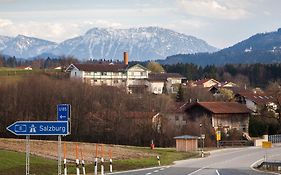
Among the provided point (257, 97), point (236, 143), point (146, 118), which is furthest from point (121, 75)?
point (236, 143)

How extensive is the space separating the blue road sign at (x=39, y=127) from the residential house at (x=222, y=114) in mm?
69590

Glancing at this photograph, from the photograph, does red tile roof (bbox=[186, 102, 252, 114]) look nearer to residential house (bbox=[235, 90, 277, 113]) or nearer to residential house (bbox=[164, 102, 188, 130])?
residential house (bbox=[164, 102, 188, 130])

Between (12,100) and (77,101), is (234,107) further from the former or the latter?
(12,100)

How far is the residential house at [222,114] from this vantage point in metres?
94.1

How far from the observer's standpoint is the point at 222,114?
94875 millimetres

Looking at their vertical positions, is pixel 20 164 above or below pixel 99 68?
below

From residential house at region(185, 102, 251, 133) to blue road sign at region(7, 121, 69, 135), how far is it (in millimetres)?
69590

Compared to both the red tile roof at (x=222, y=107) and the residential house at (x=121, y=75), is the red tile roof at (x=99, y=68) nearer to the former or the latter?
the residential house at (x=121, y=75)

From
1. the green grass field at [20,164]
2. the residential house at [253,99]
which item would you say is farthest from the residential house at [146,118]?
the green grass field at [20,164]

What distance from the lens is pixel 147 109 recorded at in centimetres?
8869

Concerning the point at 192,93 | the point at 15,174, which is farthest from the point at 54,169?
the point at 192,93

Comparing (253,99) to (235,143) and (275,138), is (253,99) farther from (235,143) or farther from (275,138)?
(235,143)

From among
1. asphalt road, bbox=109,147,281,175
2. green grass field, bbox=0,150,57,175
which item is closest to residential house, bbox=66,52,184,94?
asphalt road, bbox=109,147,281,175

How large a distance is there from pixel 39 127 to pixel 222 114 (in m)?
73.9
